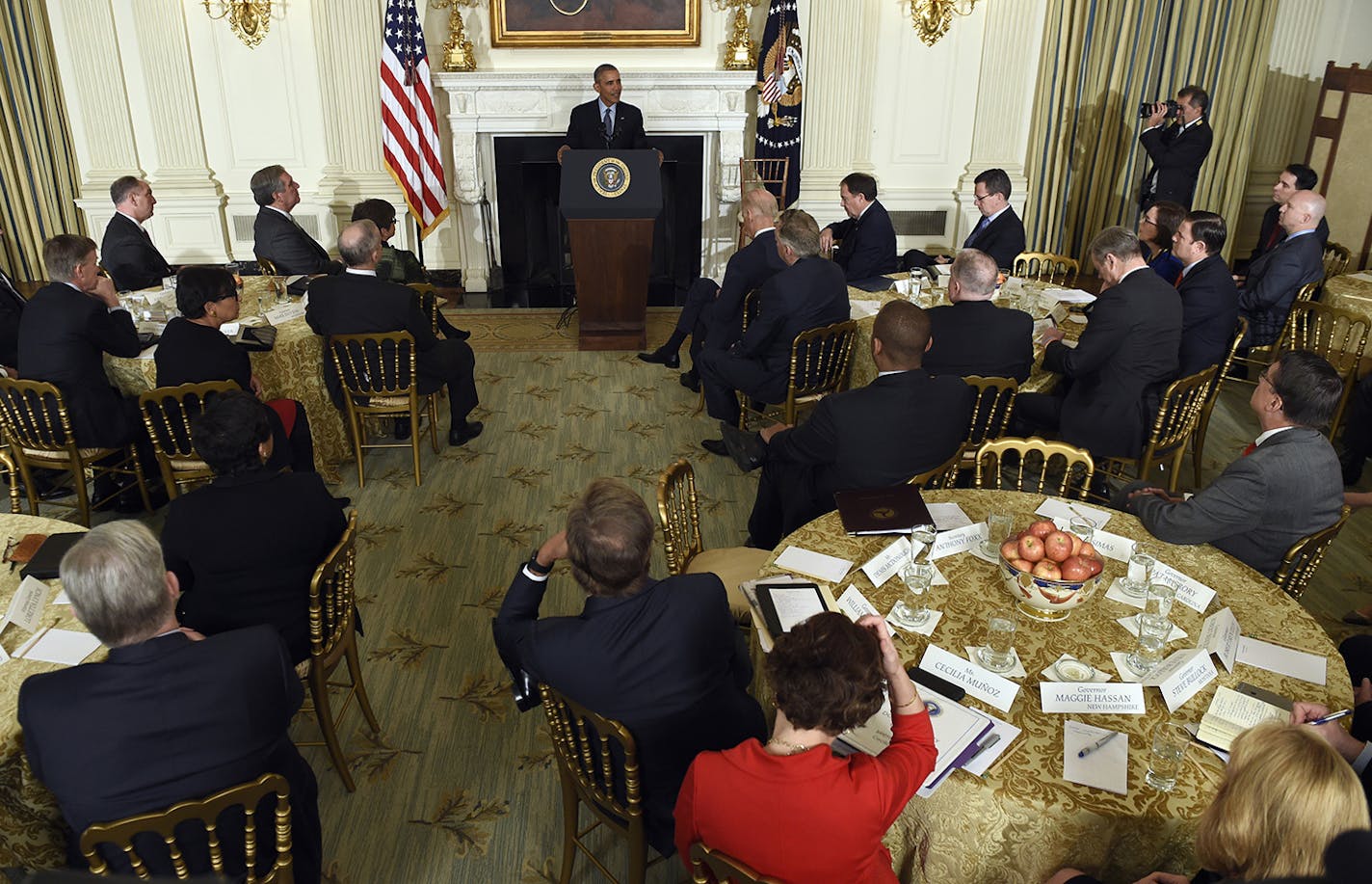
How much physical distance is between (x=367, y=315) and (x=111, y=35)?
4910 millimetres

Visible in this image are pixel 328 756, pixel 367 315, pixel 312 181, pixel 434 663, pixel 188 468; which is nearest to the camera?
pixel 328 756

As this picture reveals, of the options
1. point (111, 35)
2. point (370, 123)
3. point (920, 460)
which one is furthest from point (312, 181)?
point (920, 460)

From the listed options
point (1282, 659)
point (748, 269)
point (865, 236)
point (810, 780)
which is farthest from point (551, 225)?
point (810, 780)

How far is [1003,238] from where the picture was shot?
576cm

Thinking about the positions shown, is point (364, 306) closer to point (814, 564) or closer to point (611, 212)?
point (611, 212)

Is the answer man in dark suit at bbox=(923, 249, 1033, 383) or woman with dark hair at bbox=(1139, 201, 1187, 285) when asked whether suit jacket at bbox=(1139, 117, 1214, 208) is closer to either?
woman with dark hair at bbox=(1139, 201, 1187, 285)

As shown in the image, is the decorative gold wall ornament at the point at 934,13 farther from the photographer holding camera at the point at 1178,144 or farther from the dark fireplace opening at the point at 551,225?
the dark fireplace opening at the point at 551,225

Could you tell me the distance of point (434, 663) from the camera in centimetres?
348

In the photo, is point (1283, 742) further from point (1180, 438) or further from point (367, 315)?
point (367, 315)

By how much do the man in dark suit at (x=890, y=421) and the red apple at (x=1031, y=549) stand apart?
85 centimetres

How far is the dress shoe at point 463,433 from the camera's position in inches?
Result: 206

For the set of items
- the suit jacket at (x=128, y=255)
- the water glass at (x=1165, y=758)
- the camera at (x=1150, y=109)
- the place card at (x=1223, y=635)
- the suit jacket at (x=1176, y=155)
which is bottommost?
the water glass at (x=1165, y=758)

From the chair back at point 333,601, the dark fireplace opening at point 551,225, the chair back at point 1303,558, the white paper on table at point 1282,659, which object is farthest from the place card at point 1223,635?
the dark fireplace opening at point 551,225

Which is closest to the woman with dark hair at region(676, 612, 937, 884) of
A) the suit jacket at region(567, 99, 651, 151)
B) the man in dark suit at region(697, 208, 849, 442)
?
the man in dark suit at region(697, 208, 849, 442)
